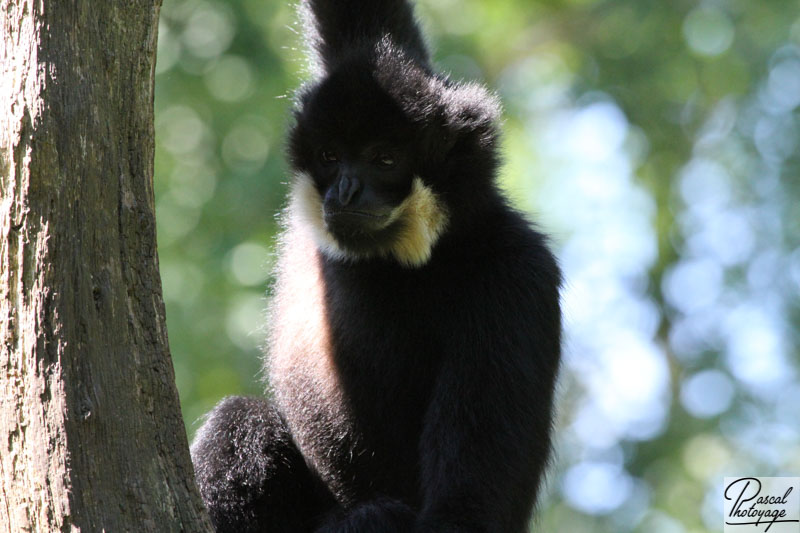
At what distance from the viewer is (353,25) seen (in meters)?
6.64

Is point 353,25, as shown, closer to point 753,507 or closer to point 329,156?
point 329,156

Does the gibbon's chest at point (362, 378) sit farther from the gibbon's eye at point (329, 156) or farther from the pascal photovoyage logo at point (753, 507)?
the pascal photovoyage logo at point (753, 507)

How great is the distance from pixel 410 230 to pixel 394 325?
1.86ft

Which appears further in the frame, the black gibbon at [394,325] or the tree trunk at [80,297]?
the black gibbon at [394,325]

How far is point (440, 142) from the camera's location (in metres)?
5.57

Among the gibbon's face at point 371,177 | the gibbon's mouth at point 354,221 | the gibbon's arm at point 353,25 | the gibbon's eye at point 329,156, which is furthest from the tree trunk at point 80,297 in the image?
the gibbon's arm at point 353,25

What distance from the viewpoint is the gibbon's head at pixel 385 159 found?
17.6ft

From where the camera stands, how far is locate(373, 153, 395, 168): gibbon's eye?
545cm

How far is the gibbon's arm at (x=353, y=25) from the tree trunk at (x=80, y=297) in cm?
288

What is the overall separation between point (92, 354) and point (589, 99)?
557 inches

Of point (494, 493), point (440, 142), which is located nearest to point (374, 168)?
point (440, 142)

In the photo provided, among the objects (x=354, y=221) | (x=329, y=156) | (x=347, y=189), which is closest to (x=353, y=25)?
(x=329, y=156)

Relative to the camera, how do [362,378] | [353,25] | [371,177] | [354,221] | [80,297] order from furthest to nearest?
[353,25] → [362,378] → [371,177] → [354,221] → [80,297]

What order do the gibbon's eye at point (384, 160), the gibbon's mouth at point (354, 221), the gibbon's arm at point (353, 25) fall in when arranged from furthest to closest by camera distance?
1. the gibbon's arm at point (353, 25)
2. the gibbon's eye at point (384, 160)
3. the gibbon's mouth at point (354, 221)
